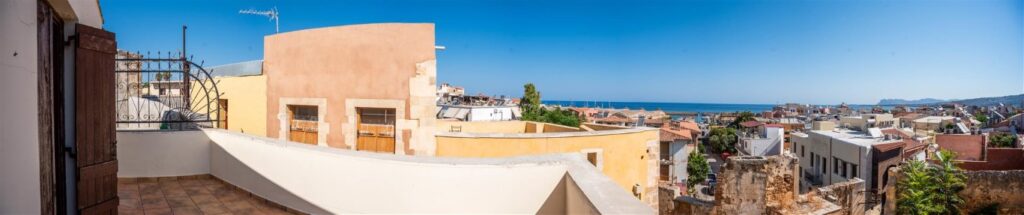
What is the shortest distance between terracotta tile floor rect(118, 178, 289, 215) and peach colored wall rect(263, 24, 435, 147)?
358cm

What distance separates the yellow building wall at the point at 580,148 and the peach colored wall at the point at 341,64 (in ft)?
3.68

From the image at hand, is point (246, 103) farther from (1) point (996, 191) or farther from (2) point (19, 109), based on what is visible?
(1) point (996, 191)

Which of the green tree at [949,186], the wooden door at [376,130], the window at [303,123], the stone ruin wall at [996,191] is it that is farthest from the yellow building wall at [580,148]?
the stone ruin wall at [996,191]

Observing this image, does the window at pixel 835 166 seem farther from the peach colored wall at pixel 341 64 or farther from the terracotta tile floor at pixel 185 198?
the terracotta tile floor at pixel 185 198

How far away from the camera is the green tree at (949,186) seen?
42.1ft

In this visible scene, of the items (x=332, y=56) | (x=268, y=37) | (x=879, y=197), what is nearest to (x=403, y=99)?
(x=332, y=56)

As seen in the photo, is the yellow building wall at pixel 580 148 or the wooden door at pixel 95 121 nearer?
the wooden door at pixel 95 121

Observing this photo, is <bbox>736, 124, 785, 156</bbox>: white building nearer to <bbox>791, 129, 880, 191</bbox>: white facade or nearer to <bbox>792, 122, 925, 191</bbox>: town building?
<bbox>791, 129, 880, 191</bbox>: white facade

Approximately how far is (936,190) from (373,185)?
50.7ft

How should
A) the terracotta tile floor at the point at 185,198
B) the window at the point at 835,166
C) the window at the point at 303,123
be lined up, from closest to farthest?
1. the terracotta tile floor at the point at 185,198
2. the window at the point at 303,123
3. the window at the point at 835,166

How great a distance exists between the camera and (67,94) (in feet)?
10.1

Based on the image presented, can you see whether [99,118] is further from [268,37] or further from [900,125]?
[900,125]

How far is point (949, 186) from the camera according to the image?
12844 mm

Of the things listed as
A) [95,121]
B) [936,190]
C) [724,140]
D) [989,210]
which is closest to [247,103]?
[95,121]
